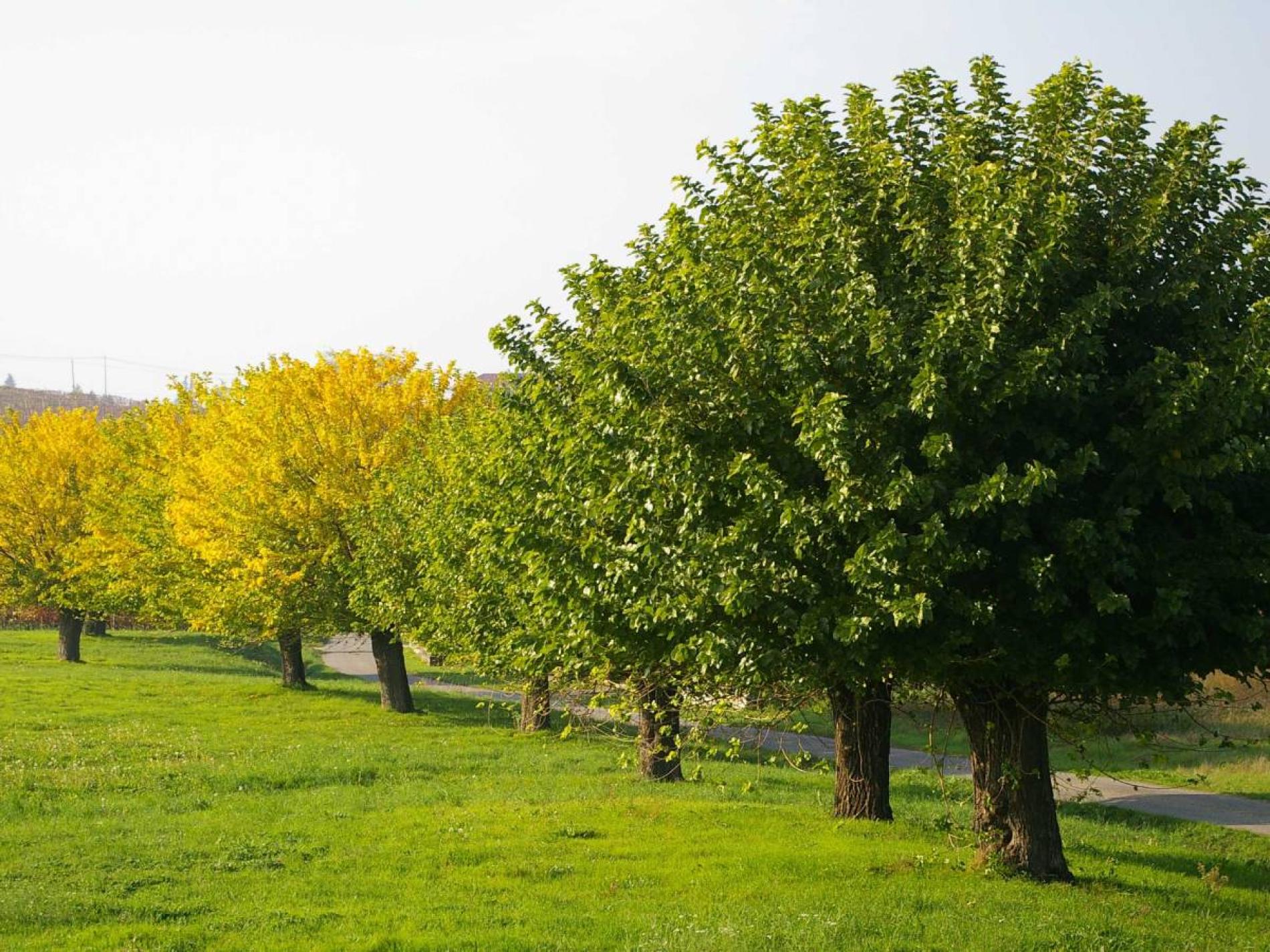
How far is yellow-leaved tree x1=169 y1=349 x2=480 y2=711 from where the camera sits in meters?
38.3

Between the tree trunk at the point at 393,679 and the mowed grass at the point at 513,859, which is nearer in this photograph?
the mowed grass at the point at 513,859

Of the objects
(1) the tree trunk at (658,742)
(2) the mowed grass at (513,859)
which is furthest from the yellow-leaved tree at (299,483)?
(1) the tree trunk at (658,742)

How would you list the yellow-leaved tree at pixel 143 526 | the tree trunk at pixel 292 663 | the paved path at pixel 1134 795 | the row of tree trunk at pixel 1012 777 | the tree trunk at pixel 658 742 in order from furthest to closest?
the tree trunk at pixel 292 663 < the yellow-leaved tree at pixel 143 526 < the paved path at pixel 1134 795 < the tree trunk at pixel 658 742 < the row of tree trunk at pixel 1012 777

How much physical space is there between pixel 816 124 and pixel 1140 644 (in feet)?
23.2

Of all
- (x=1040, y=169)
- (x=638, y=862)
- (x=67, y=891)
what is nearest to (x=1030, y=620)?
(x=1040, y=169)

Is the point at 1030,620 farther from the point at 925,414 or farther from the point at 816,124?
the point at 816,124

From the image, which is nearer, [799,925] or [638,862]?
[799,925]

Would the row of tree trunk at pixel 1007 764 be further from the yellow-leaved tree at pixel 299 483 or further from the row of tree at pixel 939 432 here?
the yellow-leaved tree at pixel 299 483

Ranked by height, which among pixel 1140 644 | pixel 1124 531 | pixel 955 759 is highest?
pixel 1124 531

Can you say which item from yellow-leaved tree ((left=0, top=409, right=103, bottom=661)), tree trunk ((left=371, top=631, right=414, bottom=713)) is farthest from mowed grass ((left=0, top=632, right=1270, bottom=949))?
yellow-leaved tree ((left=0, top=409, right=103, bottom=661))

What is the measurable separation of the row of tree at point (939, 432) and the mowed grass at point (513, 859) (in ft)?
6.77

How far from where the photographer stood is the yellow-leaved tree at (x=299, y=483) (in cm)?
3834

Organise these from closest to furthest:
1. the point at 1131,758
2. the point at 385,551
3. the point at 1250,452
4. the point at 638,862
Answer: the point at 1250,452
the point at 638,862
the point at 385,551
the point at 1131,758

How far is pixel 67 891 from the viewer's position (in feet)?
51.3
